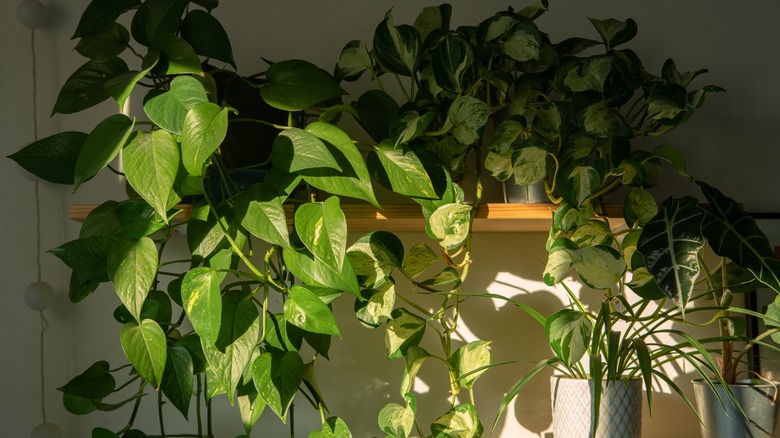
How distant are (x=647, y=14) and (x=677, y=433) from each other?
753 mm

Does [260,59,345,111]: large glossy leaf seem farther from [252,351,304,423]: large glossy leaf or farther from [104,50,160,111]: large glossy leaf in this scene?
[252,351,304,423]: large glossy leaf

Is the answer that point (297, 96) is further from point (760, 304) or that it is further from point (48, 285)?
point (760, 304)

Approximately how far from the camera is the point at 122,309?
40.3 inches

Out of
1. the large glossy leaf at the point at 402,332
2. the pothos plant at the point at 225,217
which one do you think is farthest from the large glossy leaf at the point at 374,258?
the large glossy leaf at the point at 402,332

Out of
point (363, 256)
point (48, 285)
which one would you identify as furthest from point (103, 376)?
point (363, 256)

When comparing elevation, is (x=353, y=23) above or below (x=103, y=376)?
above

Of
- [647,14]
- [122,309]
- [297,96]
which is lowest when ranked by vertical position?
[122,309]

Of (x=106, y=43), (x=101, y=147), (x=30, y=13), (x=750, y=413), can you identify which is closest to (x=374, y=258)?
(x=101, y=147)

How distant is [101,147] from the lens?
90 cm

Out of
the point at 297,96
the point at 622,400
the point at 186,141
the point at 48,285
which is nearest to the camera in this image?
the point at 186,141

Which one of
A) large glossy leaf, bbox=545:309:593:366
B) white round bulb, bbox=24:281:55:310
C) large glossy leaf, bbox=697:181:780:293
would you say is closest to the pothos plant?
large glossy leaf, bbox=545:309:593:366

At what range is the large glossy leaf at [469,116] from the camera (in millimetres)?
1073

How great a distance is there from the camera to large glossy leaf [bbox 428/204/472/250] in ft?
3.50

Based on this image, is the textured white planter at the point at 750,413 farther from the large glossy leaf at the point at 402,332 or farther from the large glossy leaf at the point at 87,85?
the large glossy leaf at the point at 87,85
